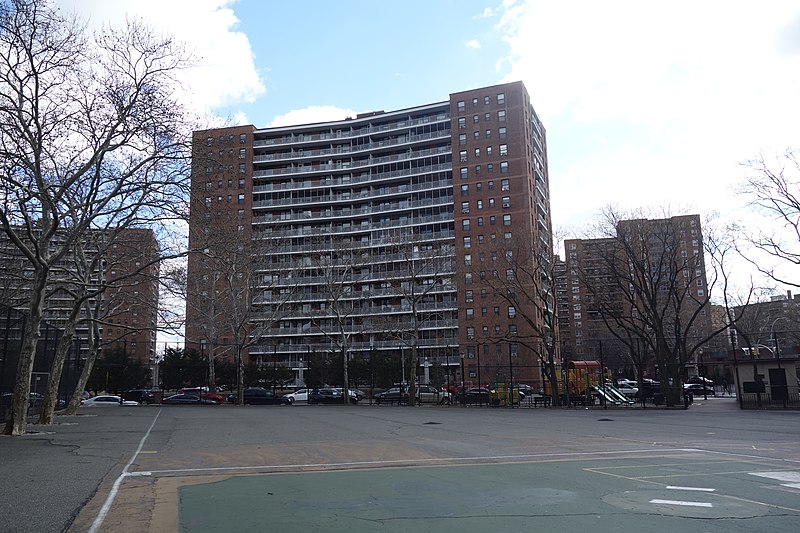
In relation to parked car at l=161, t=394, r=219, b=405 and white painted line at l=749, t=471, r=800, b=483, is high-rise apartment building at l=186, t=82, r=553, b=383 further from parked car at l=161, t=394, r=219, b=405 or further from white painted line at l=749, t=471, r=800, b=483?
white painted line at l=749, t=471, r=800, b=483

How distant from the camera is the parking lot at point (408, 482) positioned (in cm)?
692

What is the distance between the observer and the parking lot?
692 cm

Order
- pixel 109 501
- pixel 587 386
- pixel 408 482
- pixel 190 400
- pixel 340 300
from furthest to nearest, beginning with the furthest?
1. pixel 340 300
2. pixel 190 400
3. pixel 587 386
4. pixel 408 482
5. pixel 109 501

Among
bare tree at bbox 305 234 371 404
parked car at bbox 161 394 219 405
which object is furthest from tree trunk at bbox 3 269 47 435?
bare tree at bbox 305 234 371 404

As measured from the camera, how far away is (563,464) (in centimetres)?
1188

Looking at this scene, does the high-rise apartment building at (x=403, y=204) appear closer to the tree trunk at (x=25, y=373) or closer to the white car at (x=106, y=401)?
the white car at (x=106, y=401)

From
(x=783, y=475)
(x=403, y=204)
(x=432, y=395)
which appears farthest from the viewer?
(x=403, y=204)

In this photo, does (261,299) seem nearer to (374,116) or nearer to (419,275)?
(419,275)

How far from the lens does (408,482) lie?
9.83 metres

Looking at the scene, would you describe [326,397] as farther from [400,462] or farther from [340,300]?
[400,462]

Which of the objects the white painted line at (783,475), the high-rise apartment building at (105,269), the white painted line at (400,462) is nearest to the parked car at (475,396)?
the high-rise apartment building at (105,269)

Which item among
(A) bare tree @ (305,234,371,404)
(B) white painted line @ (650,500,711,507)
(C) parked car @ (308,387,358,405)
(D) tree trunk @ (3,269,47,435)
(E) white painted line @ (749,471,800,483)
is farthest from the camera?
(A) bare tree @ (305,234,371,404)

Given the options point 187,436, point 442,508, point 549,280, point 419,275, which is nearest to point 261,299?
point 419,275

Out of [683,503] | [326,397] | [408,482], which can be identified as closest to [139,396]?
[326,397]
